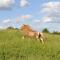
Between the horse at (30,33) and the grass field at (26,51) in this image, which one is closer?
the grass field at (26,51)

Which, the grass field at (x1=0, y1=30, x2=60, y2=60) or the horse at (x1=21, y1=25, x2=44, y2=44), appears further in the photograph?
the horse at (x1=21, y1=25, x2=44, y2=44)

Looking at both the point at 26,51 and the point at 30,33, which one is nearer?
the point at 26,51

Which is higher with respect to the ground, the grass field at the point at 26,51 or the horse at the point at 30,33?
the horse at the point at 30,33

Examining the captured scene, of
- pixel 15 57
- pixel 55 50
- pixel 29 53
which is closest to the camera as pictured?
pixel 15 57

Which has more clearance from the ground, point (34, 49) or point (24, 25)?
point (24, 25)

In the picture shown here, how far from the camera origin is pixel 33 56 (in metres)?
11.0

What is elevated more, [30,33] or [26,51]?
[30,33]

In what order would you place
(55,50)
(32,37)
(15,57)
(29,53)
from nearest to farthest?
(15,57)
(29,53)
(55,50)
(32,37)

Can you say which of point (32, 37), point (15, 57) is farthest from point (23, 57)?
point (32, 37)

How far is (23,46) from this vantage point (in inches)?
495

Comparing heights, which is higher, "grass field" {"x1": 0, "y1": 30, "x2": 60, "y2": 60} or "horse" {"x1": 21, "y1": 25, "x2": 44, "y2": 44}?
"horse" {"x1": 21, "y1": 25, "x2": 44, "y2": 44}

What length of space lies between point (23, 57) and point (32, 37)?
16.1ft

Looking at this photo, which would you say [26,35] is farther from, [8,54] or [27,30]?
[8,54]

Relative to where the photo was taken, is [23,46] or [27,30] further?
[27,30]
